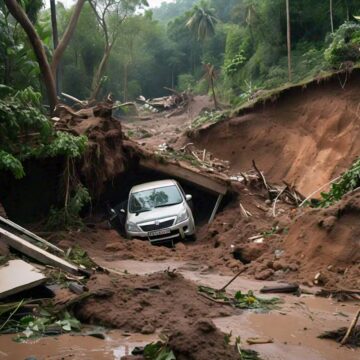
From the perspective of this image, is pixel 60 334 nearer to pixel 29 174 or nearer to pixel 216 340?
pixel 216 340

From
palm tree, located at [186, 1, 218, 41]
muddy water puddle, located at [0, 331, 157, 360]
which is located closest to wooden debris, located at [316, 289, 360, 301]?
muddy water puddle, located at [0, 331, 157, 360]

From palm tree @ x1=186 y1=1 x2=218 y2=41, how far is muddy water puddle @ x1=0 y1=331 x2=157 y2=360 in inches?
2466

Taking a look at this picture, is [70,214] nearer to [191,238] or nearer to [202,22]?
[191,238]

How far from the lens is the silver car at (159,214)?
49.5ft

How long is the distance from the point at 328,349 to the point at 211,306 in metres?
1.87

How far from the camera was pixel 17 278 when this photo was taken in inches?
283

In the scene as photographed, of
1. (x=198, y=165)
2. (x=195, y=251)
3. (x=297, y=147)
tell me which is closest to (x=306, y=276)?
(x=195, y=251)

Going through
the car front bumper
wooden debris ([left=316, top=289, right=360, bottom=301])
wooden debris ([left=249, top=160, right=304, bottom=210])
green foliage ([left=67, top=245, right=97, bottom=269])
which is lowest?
wooden debris ([left=249, top=160, right=304, bottom=210])

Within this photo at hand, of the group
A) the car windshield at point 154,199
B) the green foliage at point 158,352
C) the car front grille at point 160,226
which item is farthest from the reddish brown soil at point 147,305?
the car windshield at point 154,199

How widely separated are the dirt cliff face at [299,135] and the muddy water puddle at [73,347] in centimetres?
1422

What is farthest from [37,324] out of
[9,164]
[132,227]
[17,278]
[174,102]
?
[174,102]

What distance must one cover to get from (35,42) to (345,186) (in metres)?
11.0

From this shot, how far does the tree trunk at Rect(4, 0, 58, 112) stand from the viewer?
18.1 m

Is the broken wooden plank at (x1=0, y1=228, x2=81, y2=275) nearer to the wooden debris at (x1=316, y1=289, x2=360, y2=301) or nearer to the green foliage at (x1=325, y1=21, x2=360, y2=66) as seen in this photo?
the wooden debris at (x1=316, y1=289, x2=360, y2=301)
